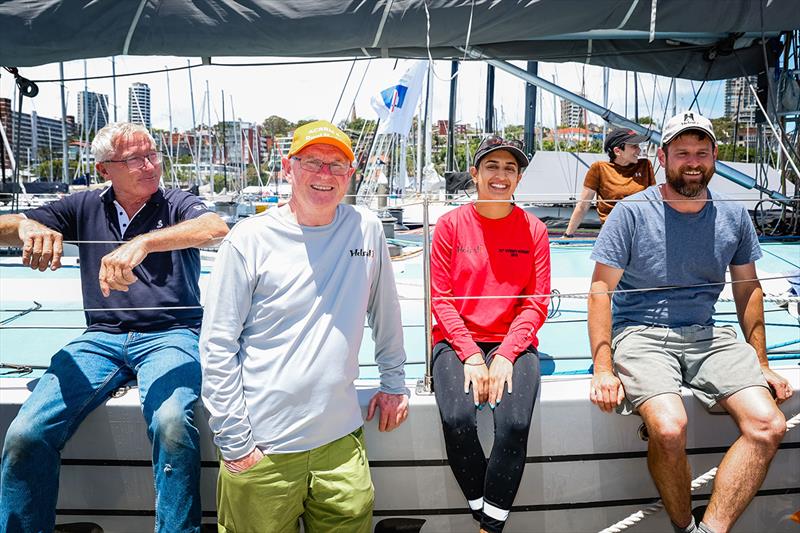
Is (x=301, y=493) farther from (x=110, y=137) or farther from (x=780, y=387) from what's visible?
(x=780, y=387)

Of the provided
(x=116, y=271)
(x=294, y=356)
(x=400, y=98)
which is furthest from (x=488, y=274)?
(x=400, y=98)

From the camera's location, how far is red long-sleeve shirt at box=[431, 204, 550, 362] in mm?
2408

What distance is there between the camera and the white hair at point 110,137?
2363mm

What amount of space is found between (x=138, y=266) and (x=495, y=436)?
1.53 metres

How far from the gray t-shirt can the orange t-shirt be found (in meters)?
1.60

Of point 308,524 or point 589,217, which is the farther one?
point 589,217

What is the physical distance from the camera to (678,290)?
2.47 meters

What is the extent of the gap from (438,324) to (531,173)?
186 inches

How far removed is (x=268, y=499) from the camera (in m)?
1.88

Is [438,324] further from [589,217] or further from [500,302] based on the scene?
[589,217]

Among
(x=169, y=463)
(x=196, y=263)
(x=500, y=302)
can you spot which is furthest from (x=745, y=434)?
(x=196, y=263)

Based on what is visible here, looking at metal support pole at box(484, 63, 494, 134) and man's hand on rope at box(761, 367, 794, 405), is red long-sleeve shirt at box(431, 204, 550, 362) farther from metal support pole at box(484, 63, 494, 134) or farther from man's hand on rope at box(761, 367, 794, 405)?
metal support pole at box(484, 63, 494, 134)

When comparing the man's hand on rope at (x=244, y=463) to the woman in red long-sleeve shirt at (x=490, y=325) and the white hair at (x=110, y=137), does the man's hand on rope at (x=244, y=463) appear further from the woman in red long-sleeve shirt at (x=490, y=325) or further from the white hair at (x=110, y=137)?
the white hair at (x=110, y=137)

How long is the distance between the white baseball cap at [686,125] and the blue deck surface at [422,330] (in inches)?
34.1
